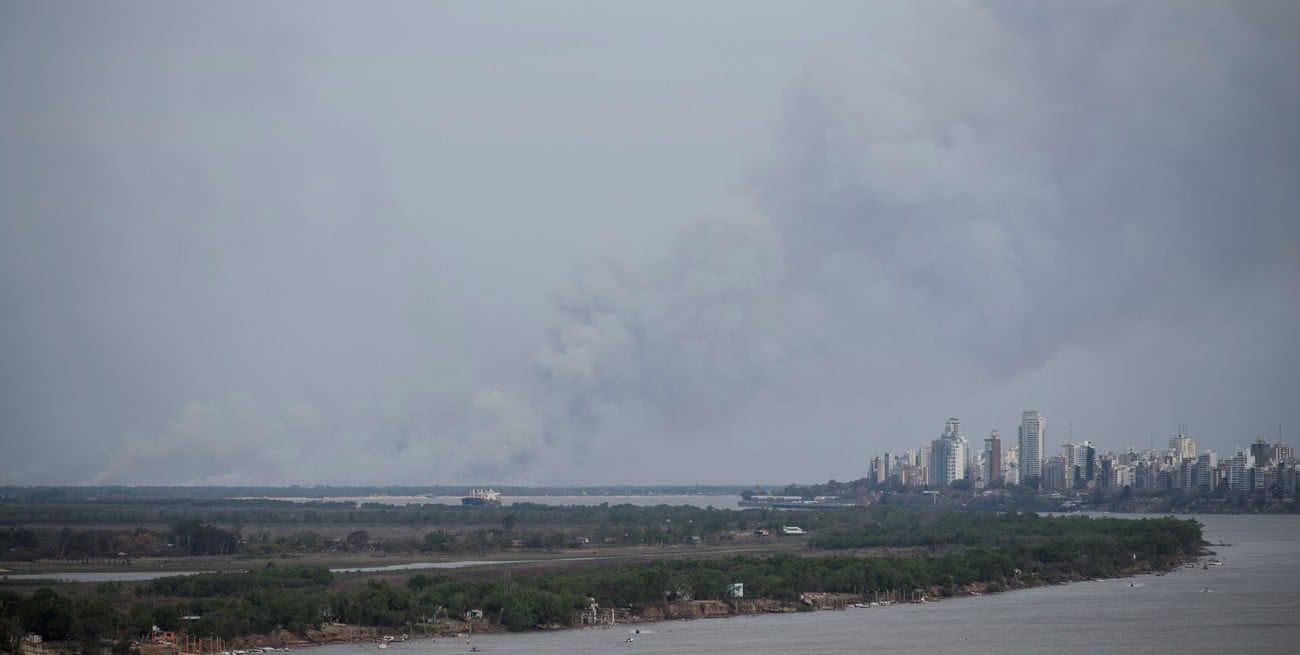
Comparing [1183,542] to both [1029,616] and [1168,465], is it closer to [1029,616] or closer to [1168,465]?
[1029,616]

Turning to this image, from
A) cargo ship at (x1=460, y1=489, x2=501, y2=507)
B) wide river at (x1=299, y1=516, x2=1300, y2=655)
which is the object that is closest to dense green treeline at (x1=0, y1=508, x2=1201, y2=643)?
wide river at (x1=299, y1=516, x2=1300, y2=655)

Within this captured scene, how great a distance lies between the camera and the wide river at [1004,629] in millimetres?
38031

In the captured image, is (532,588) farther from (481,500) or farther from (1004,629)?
(481,500)

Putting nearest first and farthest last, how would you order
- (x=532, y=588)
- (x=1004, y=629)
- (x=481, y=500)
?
(x=1004, y=629)
(x=532, y=588)
(x=481, y=500)

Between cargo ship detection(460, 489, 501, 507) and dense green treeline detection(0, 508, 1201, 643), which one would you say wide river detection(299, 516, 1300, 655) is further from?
cargo ship detection(460, 489, 501, 507)

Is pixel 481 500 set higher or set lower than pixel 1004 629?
higher

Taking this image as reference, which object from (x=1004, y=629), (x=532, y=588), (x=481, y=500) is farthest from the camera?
(x=481, y=500)

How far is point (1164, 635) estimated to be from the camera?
40594 mm

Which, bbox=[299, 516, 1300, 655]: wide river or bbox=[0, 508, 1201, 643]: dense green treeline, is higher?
bbox=[0, 508, 1201, 643]: dense green treeline

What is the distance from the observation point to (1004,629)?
42406mm

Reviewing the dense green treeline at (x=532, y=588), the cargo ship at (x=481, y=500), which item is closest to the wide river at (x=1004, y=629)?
the dense green treeline at (x=532, y=588)

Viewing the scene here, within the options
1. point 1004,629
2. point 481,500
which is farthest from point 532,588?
point 481,500

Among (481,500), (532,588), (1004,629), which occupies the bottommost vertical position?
(1004,629)

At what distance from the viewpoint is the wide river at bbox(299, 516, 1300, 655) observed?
38031 millimetres
